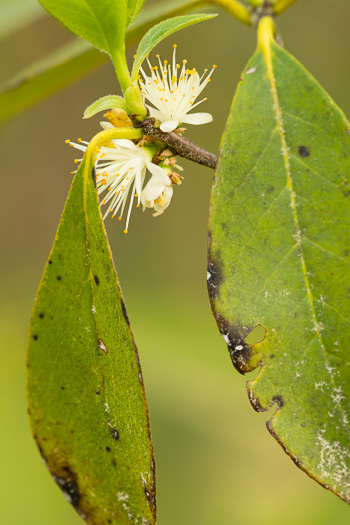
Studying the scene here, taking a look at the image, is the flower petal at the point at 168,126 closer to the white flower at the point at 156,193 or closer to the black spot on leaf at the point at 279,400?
the white flower at the point at 156,193

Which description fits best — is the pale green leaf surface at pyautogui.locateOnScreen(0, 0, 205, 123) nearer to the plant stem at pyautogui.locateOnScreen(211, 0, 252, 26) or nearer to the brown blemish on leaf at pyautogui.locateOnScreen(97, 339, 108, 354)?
the plant stem at pyautogui.locateOnScreen(211, 0, 252, 26)

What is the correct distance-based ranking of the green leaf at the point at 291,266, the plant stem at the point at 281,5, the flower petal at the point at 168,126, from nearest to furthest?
the green leaf at the point at 291,266
the flower petal at the point at 168,126
the plant stem at the point at 281,5

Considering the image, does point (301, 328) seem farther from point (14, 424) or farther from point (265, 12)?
point (14, 424)

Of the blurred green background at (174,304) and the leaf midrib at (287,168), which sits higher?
the leaf midrib at (287,168)

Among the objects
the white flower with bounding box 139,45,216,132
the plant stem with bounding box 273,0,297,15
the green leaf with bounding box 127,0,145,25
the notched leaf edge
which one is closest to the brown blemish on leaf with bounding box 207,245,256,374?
the notched leaf edge

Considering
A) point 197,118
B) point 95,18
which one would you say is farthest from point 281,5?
point 95,18

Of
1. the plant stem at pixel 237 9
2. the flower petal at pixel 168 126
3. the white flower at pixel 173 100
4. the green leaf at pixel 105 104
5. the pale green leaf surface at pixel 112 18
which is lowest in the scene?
the green leaf at pixel 105 104

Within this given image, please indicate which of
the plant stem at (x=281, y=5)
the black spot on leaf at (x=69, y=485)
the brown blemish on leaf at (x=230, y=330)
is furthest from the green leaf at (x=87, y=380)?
the plant stem at (x=281, y=5)
